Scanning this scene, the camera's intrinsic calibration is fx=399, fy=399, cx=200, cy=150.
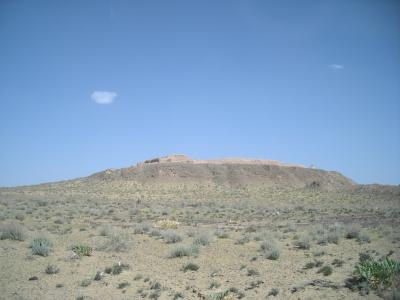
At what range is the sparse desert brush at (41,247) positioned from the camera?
15500mm

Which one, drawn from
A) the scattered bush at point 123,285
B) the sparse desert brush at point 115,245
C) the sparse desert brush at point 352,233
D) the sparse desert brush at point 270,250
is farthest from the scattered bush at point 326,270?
the sparse desert brush at point 115,245

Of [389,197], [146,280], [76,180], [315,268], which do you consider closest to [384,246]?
[315,268]

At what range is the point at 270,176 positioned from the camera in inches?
3406

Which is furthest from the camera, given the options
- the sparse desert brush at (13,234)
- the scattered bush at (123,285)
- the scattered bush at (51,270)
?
the sparse desert brush at (13,234)

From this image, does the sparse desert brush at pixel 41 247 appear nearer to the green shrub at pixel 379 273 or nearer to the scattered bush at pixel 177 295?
the scattered bush at pixel 177 295

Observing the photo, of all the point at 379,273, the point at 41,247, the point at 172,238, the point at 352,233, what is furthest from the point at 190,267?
the point at 352,233

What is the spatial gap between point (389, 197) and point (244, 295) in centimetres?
5048

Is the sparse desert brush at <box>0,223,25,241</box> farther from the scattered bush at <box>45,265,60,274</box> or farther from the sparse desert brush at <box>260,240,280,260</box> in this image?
the sparse desert brush at <box>260,240,280,260</box>

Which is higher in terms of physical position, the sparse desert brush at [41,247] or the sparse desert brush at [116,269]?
the sparse desert brush at [41,247]

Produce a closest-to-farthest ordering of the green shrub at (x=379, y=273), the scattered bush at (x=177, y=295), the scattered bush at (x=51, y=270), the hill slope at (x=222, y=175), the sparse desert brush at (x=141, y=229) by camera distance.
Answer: the green shrub at (x=379, y=273) → the scattered bush at (x=177, y=295) → the scattered bush at (x=51, y=270) → the sparse desert brush at (x=141, y=229) → the hill slope at (x=222, y=175)

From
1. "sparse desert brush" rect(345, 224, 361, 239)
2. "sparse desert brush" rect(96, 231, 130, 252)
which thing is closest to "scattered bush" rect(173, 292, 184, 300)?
"sparse desert brush" rect(96, 231, 130, 252)

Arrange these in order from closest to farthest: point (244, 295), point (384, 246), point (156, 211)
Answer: point (244, 295) → point (384, 246) → point (156, 211)

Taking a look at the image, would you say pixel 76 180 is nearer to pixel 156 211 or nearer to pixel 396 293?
pixel 156 211

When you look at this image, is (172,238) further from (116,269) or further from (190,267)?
(116,269)
